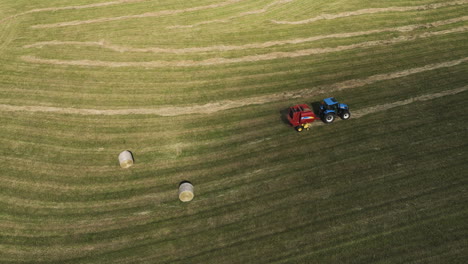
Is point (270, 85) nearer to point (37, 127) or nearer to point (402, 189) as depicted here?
point (402, 189)

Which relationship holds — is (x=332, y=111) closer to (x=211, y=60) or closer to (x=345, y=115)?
(x=345, y=115)

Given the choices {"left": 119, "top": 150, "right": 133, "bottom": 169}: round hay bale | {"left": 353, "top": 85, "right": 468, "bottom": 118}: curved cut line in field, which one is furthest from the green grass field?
{"left": 119, "top": 150, "right": 133, "bottom": 169}: round hay bale

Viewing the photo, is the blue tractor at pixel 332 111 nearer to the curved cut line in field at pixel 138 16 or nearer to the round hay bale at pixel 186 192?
the round hay bale at pixel 186 192

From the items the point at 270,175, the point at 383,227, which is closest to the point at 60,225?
the point at 270,175

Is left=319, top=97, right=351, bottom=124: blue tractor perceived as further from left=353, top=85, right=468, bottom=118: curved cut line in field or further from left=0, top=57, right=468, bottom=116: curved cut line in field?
left=0, top=57, right=468, bottom=116: curved cut line in field

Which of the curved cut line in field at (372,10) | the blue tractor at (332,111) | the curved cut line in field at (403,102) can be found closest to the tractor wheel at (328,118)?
the blue tractor at (332,111)

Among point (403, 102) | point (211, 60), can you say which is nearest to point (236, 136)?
point (211, 60)

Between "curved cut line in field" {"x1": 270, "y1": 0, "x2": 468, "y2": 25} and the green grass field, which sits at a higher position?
"curved cut line in field" {"x1": 270, "y1": 0, "x2": 468, "y2": 25}
